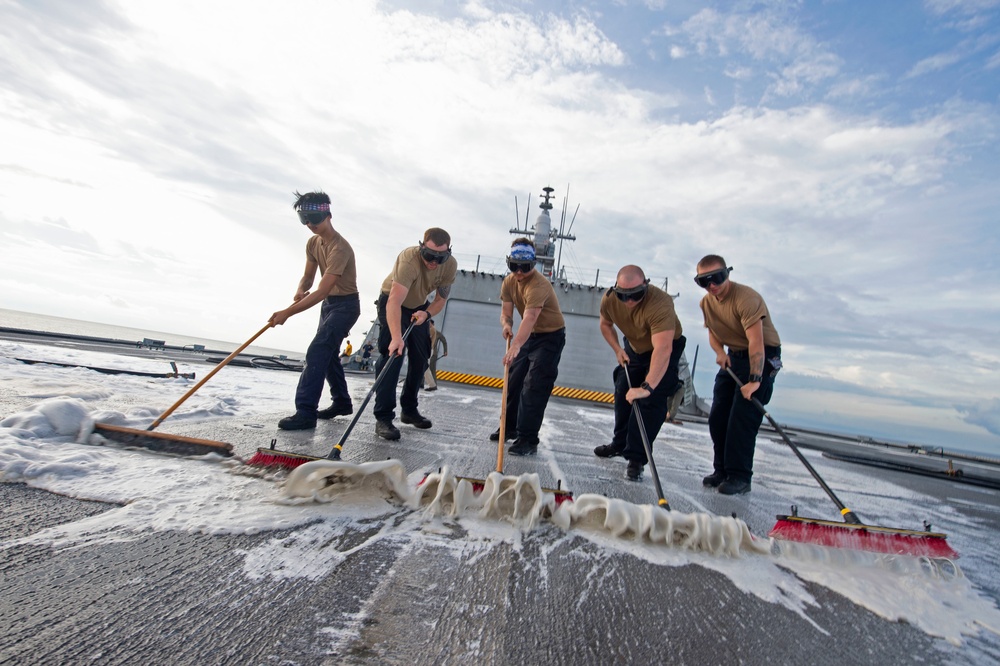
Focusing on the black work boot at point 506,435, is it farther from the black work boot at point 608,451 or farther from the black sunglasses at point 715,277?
the black sunglasses at point 715,277

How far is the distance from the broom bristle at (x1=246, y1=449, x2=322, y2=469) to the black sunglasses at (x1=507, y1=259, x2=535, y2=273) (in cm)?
210

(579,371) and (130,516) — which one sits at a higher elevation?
(579,371)

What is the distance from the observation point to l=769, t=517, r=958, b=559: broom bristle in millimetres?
2006

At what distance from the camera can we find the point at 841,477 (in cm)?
499

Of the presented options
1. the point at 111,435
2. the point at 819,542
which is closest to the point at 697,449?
the point at 819,542

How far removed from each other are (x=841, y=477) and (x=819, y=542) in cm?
364

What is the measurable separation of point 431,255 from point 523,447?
1529 mm

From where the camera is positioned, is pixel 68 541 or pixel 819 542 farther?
pixel 819 542

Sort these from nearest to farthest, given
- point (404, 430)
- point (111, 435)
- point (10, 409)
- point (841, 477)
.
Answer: point (111, 435), point (10, 409), point (404, 430), point (841, 477)

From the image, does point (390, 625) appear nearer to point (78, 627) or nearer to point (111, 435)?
point (78, 627)

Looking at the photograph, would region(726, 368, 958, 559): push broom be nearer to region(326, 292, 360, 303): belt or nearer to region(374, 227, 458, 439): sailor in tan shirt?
region(374, 227, 458, 439): sailor in tan shirt

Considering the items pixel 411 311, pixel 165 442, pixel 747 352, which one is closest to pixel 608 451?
pixel 747 352

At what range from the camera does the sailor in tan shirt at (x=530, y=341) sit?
3.75 metres

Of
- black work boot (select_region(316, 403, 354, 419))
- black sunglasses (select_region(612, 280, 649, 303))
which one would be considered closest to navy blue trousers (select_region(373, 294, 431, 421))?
black work boot (select_region(316, 403, 354, 419))
